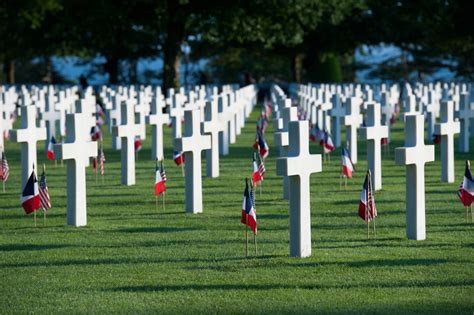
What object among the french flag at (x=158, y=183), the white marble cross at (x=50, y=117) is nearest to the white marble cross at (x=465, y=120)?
the white marble cross at (x=50, y=117)

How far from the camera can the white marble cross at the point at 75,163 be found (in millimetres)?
13539

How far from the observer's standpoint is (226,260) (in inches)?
445

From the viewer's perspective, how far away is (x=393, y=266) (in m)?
10.9

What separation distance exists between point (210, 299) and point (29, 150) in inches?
275

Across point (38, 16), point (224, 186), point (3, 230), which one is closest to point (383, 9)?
point (38, 16)

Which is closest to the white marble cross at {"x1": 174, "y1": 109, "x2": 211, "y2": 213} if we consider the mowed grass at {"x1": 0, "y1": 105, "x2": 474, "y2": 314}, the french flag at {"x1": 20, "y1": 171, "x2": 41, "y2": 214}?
→ the mowed grass at {"x1": 0, "y1": 105, "x2": 474, "y2": 314}

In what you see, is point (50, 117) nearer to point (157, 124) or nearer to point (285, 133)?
point (157, 124)

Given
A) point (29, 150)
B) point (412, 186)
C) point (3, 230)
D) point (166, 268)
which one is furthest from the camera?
point (29, 150)

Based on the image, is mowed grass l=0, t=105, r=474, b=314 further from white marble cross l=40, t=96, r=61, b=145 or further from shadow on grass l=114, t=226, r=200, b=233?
white marble cross l=40, t=96, r=61, b=145

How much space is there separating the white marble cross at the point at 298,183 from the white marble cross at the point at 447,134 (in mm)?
6183

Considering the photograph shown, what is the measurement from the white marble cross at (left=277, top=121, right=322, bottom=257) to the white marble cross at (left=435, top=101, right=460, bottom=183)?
6.18 m

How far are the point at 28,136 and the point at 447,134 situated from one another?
5.38 meters

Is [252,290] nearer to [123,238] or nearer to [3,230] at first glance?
[123,238]

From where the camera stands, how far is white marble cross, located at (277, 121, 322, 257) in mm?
11141
